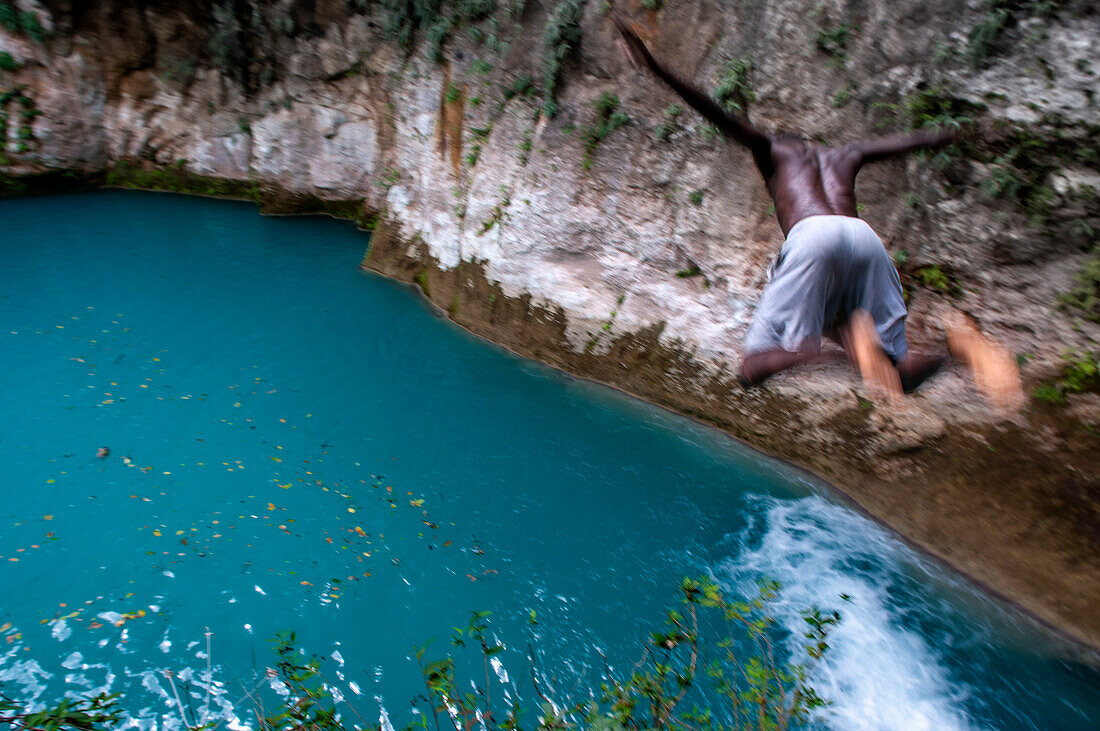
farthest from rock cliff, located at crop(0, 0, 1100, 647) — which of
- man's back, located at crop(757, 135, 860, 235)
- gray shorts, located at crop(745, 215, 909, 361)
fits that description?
gray shorts, located at crop(745, 215, 909, 361)

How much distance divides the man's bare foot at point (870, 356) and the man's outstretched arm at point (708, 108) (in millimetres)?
1062

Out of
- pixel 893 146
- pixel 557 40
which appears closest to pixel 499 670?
pixel 893 146

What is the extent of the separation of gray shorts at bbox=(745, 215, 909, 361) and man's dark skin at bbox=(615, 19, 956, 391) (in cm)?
8

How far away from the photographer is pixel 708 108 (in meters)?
3.44

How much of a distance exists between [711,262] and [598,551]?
9.21ft

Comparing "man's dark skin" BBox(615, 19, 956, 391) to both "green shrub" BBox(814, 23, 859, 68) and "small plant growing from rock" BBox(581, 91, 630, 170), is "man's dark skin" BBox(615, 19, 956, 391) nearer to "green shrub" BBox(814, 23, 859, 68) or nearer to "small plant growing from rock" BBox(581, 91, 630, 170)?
"green shrub" BBox(814, 23, 859, 68)

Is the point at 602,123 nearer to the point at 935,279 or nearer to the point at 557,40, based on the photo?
the point at 557,40

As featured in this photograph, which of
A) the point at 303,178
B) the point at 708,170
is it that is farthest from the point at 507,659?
the point at 303,178

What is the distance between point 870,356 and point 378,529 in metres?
3.33

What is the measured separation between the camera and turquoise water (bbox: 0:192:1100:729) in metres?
3.74

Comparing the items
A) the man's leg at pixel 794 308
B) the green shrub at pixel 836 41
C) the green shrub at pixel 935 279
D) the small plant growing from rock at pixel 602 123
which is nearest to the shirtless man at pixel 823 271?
the man's leg at pixel 794 308

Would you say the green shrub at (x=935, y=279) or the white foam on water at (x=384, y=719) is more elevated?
the green shrub at (x=935, y=279)

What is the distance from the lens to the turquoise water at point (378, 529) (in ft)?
12.3

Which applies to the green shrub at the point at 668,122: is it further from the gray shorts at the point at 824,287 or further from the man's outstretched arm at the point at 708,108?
the gray shorts at the point at 824,287
